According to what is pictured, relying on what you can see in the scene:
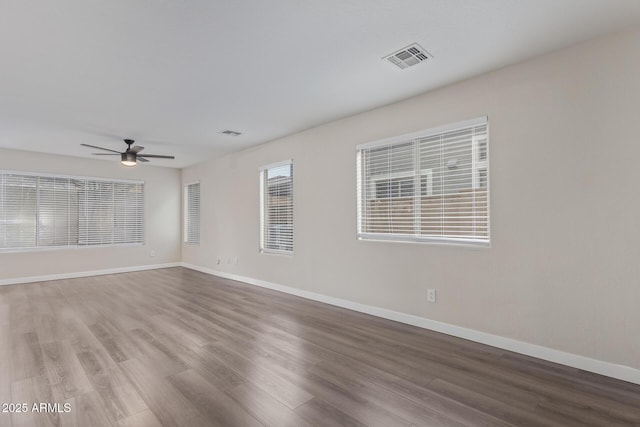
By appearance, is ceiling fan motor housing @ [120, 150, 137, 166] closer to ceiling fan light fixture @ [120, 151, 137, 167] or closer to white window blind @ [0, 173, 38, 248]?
ceiling fan light fixture @ [120, 151, 137, 167]

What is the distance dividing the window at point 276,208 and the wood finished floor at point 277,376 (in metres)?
1.62

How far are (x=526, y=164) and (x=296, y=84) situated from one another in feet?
7.66

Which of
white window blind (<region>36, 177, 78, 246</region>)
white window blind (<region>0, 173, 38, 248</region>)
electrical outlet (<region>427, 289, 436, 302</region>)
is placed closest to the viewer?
electrical outlet (<region>427, 289, 436, 302</region>)

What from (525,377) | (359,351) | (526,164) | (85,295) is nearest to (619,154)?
(526,164)

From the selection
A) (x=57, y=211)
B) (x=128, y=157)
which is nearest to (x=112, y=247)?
(x=57, y=211)

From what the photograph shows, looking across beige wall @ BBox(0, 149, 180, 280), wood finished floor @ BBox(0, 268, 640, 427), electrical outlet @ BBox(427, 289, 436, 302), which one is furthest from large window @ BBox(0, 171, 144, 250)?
electrical outlet @ BBox(427, 289, 436, 302)

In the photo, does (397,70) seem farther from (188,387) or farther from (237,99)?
(188,387)

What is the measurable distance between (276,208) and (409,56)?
344 cm

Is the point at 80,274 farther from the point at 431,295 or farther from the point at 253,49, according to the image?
the point at 431,295

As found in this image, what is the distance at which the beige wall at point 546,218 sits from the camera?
2363 mm

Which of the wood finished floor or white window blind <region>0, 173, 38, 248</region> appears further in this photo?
white window blind <region>0, 173, 38, 248</region>

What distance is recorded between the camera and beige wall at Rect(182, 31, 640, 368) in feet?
7.75

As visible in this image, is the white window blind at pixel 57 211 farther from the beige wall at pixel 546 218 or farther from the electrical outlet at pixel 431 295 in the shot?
the electrical outlet at pixel 431 295

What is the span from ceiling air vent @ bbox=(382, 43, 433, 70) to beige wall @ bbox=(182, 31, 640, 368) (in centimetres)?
74
